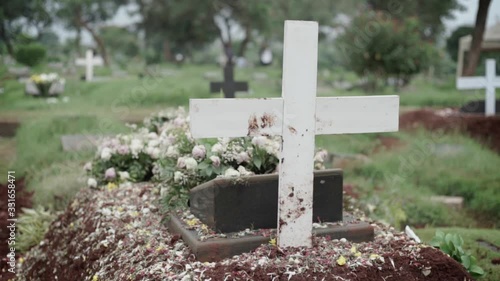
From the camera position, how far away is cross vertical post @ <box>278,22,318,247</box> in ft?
8.84

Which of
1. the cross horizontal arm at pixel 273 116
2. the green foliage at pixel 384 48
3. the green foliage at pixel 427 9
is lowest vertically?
the cross horizontal arm at pixel 273 116

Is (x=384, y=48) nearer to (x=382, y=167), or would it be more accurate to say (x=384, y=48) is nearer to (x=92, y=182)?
(x=382, y=167)

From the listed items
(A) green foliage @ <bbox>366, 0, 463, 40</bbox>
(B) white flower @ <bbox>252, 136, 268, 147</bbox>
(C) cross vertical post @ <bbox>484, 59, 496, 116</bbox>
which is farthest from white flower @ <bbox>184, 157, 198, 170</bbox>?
(A) green foliage @ <bbox>366, 0, 463, 40</bbox>

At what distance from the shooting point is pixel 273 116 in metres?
2.71

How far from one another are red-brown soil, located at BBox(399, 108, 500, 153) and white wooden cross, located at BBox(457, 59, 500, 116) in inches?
12.3

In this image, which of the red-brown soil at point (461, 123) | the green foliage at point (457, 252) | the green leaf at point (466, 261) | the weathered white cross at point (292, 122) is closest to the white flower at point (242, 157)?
the weathered white cross at point (292, 122)

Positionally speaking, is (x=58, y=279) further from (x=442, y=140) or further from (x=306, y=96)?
(x=442, y=140)

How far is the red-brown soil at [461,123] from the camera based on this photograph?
368 inches

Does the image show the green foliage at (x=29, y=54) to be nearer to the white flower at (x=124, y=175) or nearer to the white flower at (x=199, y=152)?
the white flower at (x=124, y=175)

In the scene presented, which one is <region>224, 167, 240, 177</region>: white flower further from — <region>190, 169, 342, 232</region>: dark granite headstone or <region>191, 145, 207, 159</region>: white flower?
<region>191, 145, 207, 159</region>: white flower

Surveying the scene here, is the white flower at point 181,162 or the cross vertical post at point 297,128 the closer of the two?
the cross vertical post at point 297,128

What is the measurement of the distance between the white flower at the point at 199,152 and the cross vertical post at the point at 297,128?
0.85 m

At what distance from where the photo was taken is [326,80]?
78.2 ft

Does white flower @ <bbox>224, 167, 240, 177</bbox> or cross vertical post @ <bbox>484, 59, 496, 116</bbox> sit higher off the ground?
cross vertical post @ <bbox>484, 59, 496, 116</bbox>
